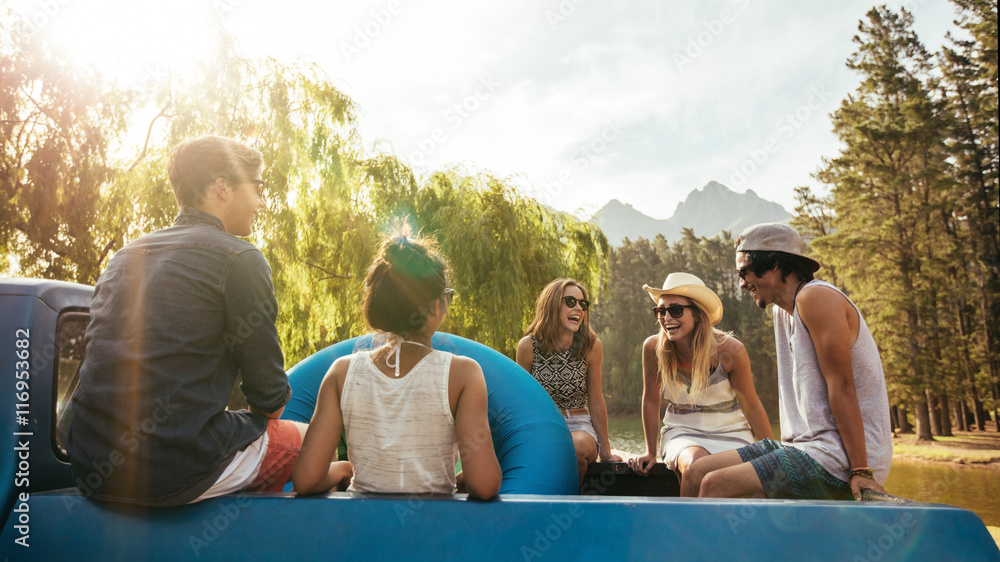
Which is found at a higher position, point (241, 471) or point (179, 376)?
point (179, 376)

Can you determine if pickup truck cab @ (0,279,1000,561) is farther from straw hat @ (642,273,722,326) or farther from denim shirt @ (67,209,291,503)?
straw hat @ (642,273,722,326)

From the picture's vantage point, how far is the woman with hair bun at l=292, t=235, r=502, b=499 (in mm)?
1764

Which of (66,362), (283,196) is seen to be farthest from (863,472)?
(283,196)

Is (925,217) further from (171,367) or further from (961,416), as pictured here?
(171,367)

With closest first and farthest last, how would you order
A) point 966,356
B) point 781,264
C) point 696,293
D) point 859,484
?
point 859,484, point 781,264, point 696,293, point 966,356

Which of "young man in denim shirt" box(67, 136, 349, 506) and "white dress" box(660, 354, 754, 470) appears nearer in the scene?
"young man in denim shirt" box(67, 136, 349, 506)

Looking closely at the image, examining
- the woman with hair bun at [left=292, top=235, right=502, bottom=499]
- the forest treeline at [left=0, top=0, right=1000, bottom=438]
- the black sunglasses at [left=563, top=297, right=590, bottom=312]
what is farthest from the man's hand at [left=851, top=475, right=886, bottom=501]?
the forest treeline at [left=0, top=0, right=1000, bottom=438]

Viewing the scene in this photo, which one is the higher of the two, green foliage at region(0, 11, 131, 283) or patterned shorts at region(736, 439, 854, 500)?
green foliage at region(0, 11, 131, 283)

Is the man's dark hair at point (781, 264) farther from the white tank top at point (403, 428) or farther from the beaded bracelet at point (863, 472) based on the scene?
the white tank top at point (403, 428)

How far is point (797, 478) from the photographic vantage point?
7.21 feet

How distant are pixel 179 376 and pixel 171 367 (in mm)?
34

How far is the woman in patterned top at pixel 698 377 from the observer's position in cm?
329

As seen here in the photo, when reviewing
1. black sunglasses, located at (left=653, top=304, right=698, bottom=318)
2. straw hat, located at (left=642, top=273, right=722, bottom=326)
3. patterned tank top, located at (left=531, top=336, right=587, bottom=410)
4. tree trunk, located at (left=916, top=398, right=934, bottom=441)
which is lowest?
tree trunk, located at (left=916, top=398, right=934, bottom=441)

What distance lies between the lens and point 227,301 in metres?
1.77
